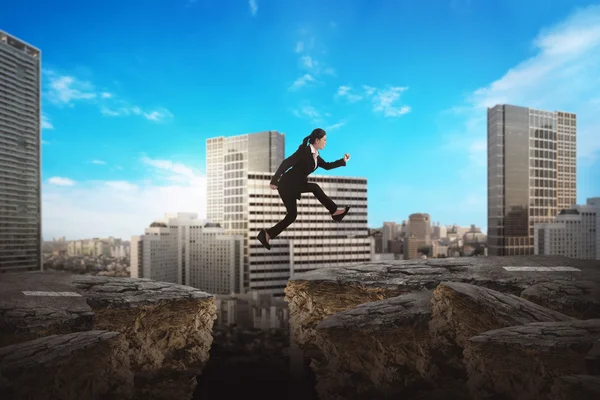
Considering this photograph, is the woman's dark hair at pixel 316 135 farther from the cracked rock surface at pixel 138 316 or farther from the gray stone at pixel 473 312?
the cracked rock surface at pixel 138 316

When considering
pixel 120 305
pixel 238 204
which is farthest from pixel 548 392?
pixel 238 204

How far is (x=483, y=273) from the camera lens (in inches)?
329

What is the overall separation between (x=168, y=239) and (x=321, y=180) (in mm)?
15649

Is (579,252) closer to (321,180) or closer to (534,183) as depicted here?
(534,183)

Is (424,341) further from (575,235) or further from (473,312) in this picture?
(575,235)

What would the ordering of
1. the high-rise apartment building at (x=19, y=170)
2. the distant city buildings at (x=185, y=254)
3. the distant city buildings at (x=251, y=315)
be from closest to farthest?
the high-rise apartment building at (x=19, y=170) < the distant city buildings at (x=251, y=315) < the distant city buildings at (x=185, y=254)

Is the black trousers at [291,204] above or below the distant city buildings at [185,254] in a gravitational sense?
above

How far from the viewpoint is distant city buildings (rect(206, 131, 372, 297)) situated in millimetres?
27898

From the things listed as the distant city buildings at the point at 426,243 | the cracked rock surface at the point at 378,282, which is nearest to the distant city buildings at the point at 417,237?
the distant city buildings at the point at 426,243


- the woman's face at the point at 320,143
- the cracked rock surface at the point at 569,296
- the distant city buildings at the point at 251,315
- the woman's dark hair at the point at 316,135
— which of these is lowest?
the distant city buildings at the point at 251,315

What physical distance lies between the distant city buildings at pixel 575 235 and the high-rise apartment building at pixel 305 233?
1417cm

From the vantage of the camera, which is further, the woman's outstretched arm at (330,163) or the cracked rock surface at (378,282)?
the cracked rock surface at (378,282)

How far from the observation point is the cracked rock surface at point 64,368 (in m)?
4.61

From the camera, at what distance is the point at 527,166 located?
3241 centimetres
